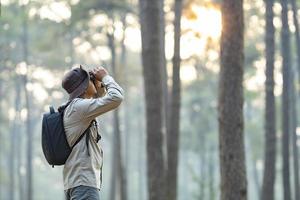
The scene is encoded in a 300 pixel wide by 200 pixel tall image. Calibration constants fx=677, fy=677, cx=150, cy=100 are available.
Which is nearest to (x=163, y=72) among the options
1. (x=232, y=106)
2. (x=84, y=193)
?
(x=232, y=106)

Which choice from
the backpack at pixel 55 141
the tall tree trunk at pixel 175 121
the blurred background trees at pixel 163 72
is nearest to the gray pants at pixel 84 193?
the backpack at pixel 55 141

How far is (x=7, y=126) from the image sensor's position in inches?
2010

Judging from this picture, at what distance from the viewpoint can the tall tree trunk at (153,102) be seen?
10.7 meters

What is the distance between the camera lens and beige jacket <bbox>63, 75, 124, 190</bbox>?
471 centimetres

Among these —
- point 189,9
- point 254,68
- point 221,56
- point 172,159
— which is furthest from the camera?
point 254,68

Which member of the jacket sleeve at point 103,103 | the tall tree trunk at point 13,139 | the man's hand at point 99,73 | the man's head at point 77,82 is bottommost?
the jacket sleeve at point 103,103

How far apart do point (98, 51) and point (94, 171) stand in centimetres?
3089

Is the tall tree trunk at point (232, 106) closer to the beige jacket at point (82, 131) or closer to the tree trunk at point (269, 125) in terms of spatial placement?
the beige jacket at point (82, 131)

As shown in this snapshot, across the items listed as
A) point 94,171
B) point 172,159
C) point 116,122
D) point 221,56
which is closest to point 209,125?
point 116,122

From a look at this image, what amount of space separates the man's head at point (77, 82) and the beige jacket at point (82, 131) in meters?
0.08

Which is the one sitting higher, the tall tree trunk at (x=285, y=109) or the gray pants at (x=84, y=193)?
the tall tree trunk at (x=285, y=109)

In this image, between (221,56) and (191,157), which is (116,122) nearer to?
(221,56)

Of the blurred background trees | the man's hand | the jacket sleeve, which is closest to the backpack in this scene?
the jacket sleeve

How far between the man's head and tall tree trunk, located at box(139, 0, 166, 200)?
19.2 feet
